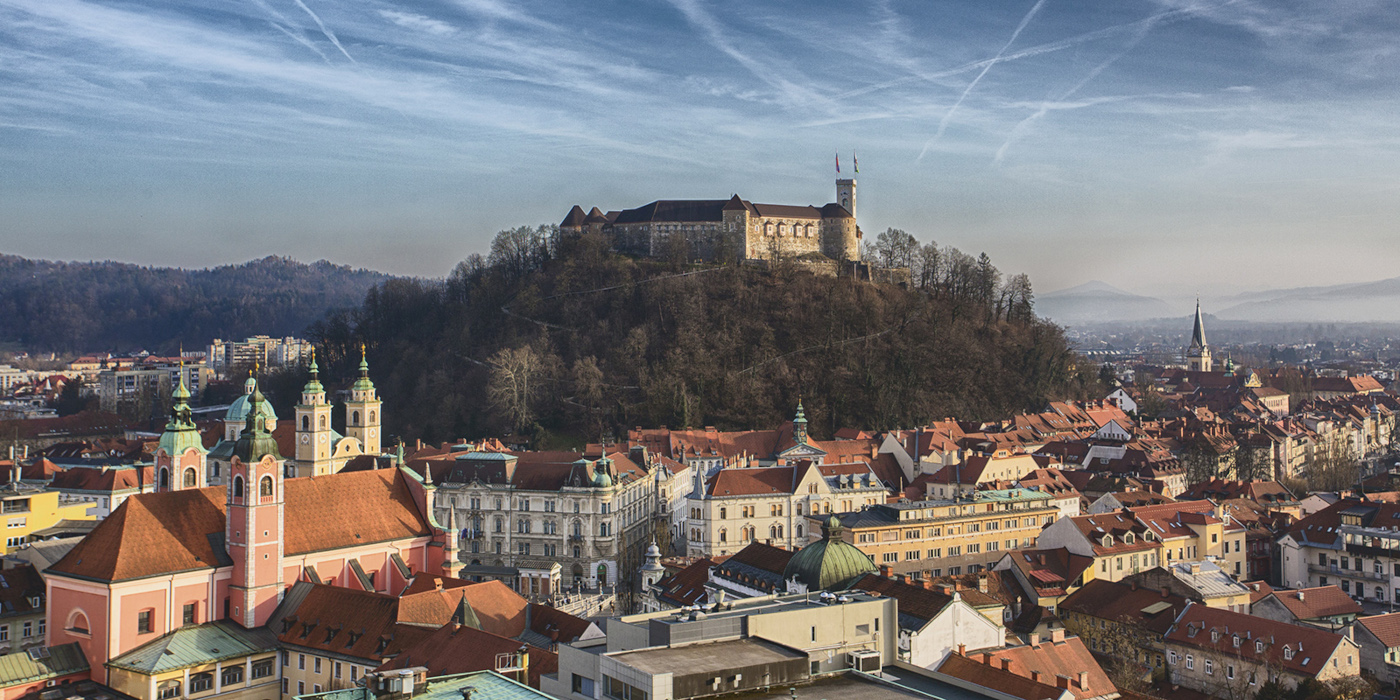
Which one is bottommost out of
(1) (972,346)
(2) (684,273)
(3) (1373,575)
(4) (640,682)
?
(3) (1373,575)

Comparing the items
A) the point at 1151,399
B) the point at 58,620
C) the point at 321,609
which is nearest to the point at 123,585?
the point at 58,620

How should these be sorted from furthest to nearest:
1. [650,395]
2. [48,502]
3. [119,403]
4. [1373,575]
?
[119,403]
[650,395]
[48,502]
[1373,575]

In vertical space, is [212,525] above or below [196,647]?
above

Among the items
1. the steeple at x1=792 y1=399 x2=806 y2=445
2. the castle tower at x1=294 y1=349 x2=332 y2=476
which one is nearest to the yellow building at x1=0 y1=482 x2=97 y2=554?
the castle tower at x1=294 y1=349 x2=332 y2=476

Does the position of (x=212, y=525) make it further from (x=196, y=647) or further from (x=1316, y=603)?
(x=1316, y=603)

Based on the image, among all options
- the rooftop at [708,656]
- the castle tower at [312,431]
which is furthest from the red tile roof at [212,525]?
the rooftop at [708,656]

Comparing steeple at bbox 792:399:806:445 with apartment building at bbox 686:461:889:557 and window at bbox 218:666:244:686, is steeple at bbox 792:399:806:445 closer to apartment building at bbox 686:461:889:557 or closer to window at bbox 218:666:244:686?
apartment building at bbox 686:461:889:557

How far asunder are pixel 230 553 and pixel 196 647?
143 inches

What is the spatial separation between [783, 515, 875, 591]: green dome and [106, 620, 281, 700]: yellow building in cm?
1852

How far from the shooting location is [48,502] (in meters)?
63.2

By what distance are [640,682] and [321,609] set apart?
69.3 ft

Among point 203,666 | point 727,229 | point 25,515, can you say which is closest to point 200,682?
point 203,666

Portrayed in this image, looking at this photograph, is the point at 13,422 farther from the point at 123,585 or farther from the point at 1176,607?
the point at 1176,607

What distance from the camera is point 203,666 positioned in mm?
39750
